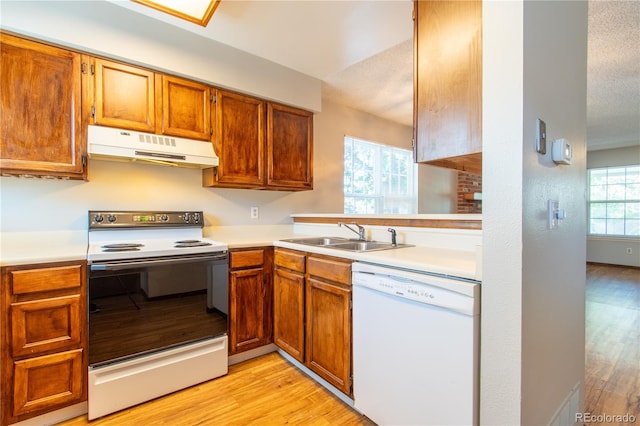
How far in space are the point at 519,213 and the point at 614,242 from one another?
300 inches

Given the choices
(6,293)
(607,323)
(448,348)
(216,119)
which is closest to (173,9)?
(216,119)

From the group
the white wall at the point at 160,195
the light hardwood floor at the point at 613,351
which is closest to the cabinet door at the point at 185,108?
the white wall at the point at 160,195

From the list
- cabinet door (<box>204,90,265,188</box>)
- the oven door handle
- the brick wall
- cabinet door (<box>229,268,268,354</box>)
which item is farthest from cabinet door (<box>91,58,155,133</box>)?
the brick wall

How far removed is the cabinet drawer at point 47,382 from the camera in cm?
153

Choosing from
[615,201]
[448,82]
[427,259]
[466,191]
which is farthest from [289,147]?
[615,201]

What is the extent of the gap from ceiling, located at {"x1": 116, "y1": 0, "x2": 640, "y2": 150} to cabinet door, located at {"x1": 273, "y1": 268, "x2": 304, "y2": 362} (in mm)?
1801

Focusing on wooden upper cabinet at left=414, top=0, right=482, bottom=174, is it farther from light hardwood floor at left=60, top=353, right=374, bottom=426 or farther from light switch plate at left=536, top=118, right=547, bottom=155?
light hardwood floor at left=60, top=353, right=374, bottom=426

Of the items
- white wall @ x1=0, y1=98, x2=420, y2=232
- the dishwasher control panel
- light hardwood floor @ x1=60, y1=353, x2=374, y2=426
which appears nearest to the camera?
the dishwasher control panel

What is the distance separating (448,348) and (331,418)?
2.96 ft

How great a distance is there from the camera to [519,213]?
1.02 meters

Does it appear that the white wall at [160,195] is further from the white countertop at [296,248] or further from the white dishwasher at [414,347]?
the white dishwasher at [414,347]

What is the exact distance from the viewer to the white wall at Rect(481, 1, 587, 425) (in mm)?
1023

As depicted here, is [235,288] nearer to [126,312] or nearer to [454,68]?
[126,312]

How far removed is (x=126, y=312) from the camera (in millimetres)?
1771
